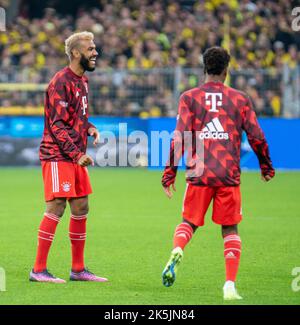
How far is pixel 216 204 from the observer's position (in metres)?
8.35

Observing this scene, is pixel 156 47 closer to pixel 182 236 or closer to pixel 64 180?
pixel 64 180

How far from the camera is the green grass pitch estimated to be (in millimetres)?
8492

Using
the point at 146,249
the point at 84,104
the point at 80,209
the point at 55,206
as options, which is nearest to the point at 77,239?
the point at 80,209

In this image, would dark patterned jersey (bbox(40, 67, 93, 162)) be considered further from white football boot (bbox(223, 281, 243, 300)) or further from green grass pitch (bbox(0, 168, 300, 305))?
white football boot (bbox(223, 281, 243, 300))

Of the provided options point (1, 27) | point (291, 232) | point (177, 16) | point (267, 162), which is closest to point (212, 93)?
point (267, 162)

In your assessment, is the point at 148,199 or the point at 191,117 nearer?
the point at 191,117

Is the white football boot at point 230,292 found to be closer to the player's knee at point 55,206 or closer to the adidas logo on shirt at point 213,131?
the adidas logo on shirt at point 213,131

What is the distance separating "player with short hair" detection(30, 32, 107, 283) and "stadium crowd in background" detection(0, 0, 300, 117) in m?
14.9

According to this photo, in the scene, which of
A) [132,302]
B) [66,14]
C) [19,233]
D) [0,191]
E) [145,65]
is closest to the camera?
[132,302]

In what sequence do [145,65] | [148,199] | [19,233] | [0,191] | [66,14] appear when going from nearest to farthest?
A: 1. [19,233]
2. [148,199]
3. [0,191]
4. [145,65]
5. [66,14]

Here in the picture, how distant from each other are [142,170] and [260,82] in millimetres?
→ 3617

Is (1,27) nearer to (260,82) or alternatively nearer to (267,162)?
(260,82)

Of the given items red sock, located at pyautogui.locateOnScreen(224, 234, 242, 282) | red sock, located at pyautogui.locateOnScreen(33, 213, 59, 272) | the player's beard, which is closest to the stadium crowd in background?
the player's beard

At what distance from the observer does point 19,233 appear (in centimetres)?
1286
